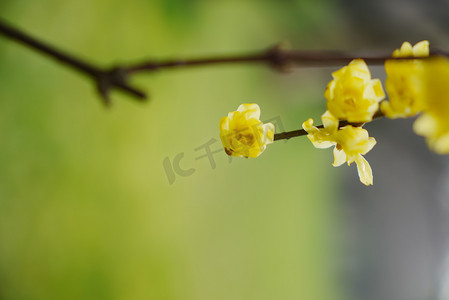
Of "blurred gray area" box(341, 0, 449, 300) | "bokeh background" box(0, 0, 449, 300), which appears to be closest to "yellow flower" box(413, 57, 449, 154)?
"bokeh background" box(0, 0, 449, 300)

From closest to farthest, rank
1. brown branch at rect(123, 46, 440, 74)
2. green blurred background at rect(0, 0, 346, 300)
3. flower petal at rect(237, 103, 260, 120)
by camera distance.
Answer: brown branch at rect(123, 46, 440, 74) → flower petal at rect(237, 103, 260, 120) → green blurred background at rect(0, 0, 346, 300)

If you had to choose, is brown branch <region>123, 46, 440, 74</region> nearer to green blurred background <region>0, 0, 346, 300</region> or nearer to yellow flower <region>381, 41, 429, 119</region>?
yellow flower <region>381, 41, 429, 119</region>

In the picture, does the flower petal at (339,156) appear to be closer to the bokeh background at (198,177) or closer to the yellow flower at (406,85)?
the yellow flower at (406,85)

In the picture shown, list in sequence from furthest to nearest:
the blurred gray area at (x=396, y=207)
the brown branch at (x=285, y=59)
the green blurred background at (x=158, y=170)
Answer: the blurred gray area at (x=396, y=207) → the green blurred background at (x=158, y=170) → the brown branch at (x=285, y=59)

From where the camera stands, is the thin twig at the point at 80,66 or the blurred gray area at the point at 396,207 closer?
the thin twig at the point at 80,66

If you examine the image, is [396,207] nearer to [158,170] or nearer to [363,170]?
[158,170]

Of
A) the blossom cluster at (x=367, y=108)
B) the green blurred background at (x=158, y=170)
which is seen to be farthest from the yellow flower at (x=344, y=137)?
the green blurred background at (x=158, y=170)
